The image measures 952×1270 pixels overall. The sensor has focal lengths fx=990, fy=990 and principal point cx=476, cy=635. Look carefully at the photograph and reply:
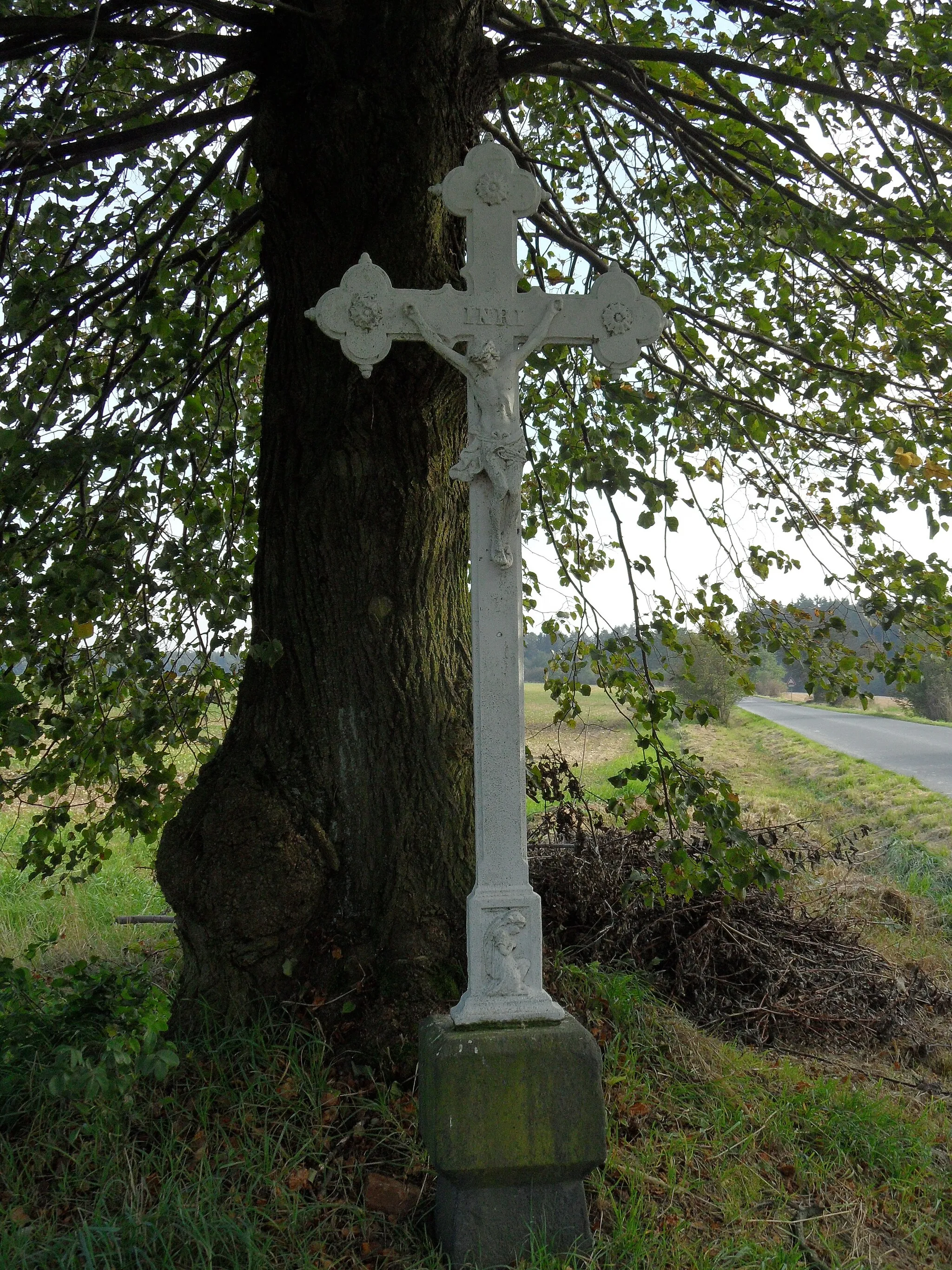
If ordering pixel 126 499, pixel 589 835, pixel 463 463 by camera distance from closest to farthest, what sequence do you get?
pixel 463 463 → pixel 126 499 → pixel 589 835

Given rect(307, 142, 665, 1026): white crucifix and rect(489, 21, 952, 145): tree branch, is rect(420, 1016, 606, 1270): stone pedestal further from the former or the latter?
rect(489, 21, 952, 145): tree branch

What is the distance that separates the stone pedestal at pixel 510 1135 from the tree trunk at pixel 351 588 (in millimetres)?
793

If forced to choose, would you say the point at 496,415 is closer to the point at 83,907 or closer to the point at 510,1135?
the point at 510,1135

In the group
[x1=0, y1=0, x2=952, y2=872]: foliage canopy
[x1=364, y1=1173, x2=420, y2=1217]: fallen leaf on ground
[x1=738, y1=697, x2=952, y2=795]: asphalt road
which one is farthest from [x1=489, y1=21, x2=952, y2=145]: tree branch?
[x1=738, y1=697, x2=952, y2=795]: asphalt road

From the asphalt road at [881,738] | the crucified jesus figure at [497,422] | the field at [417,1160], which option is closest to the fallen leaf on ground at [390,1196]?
the field at [417,1160]

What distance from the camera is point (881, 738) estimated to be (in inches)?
590

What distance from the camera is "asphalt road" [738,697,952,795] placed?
454 inches

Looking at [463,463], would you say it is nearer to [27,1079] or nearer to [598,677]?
[598,677]

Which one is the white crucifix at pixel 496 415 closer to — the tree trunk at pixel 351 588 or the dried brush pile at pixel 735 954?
Result: the tree trunk at pixel 351 588

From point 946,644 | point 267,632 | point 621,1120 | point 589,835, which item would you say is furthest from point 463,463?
point 589,835

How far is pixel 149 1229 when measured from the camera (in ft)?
8.21

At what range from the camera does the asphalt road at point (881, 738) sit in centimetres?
1152

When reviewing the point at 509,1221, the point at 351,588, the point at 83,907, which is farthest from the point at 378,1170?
the point at 83,907

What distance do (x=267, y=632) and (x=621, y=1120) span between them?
2.08m
